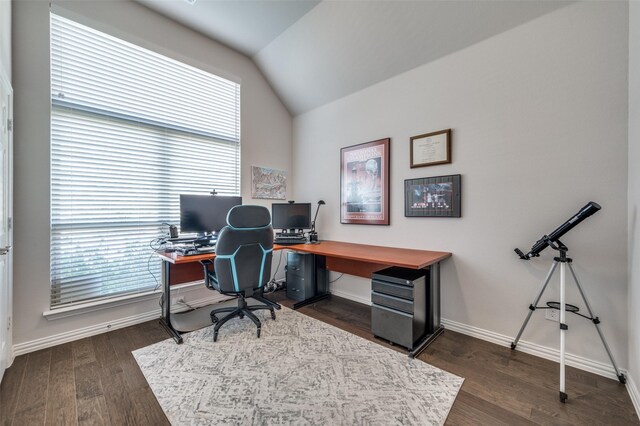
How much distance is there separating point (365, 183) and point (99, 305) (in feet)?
9.91

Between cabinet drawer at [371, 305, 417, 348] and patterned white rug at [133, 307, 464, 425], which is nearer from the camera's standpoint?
patterned white rug at [133, 307, 464, 425]

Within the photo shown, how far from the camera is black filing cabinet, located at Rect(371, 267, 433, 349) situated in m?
2.12

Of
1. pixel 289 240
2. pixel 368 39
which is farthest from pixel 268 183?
pixel 368 39

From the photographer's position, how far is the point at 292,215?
3.51 m

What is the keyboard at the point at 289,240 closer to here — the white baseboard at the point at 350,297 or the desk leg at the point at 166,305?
the white baseboard at the point at 350,297

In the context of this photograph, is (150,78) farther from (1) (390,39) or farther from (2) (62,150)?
(1) (390,39)

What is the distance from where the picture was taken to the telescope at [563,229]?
61.3 inches

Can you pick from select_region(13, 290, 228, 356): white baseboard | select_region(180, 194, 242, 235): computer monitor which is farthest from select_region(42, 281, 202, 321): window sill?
select_region(180, 194, 242, 235): computer monitor

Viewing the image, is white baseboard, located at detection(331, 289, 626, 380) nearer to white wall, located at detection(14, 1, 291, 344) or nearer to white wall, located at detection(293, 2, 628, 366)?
white wall, located at detection(293, 2, 628, 366)

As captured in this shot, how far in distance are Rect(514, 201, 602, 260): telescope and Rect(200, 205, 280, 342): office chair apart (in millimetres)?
2136

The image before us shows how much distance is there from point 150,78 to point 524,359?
440cm

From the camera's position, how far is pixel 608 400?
5.16 feet

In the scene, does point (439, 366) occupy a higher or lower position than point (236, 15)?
lower

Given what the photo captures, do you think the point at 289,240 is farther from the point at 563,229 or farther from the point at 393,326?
the point at 563,229
